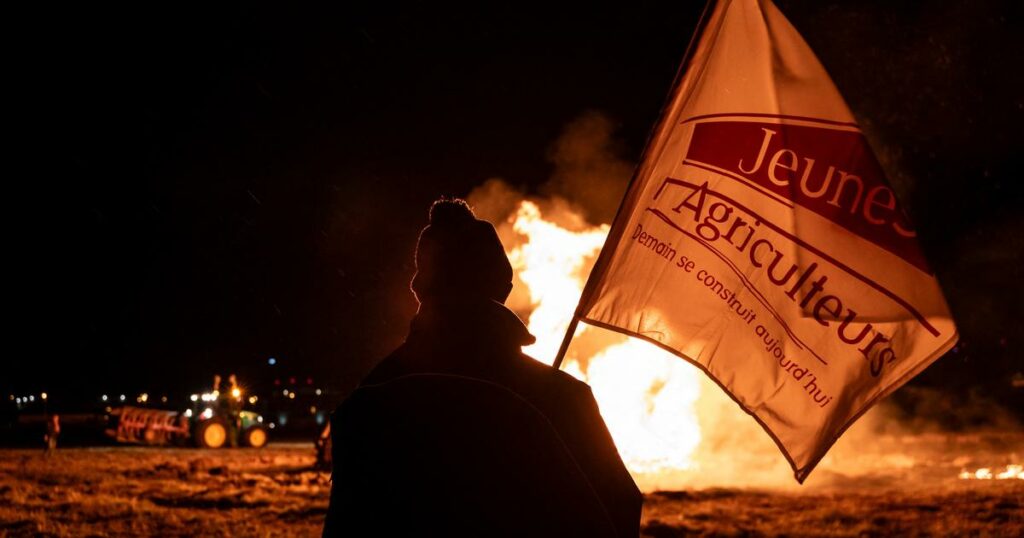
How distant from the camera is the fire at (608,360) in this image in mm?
15523

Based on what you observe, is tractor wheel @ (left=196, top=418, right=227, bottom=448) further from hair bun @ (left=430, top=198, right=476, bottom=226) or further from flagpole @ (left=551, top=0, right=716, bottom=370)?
hair bun @ (left=430, top=198, right=476, bottom=226)

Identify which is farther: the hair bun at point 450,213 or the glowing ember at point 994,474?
the glowing ember at point 994,474

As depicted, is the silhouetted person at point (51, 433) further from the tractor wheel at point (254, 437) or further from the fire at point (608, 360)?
the fire at point (608, 360)

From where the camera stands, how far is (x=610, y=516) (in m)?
1.72

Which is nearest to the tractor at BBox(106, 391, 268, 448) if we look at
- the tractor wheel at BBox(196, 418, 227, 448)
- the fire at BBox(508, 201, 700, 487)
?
the tractor wheel at BBox(196, 418, 227, 448)

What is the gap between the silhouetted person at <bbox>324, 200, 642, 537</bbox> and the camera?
1720mm

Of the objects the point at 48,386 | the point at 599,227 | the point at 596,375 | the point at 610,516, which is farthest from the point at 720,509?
the point at 48,386

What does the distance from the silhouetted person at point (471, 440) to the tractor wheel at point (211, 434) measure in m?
22.3

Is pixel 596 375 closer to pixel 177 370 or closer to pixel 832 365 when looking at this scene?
pixel 832 365

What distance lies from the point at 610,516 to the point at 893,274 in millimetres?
1331

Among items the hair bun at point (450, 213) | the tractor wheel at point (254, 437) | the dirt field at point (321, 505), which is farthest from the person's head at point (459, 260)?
the tractor wheel at point (254, 437)

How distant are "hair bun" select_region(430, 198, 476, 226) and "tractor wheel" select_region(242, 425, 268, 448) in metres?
22.6

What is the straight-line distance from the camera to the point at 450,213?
2.00 m

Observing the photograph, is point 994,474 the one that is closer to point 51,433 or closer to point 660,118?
point 660,118
